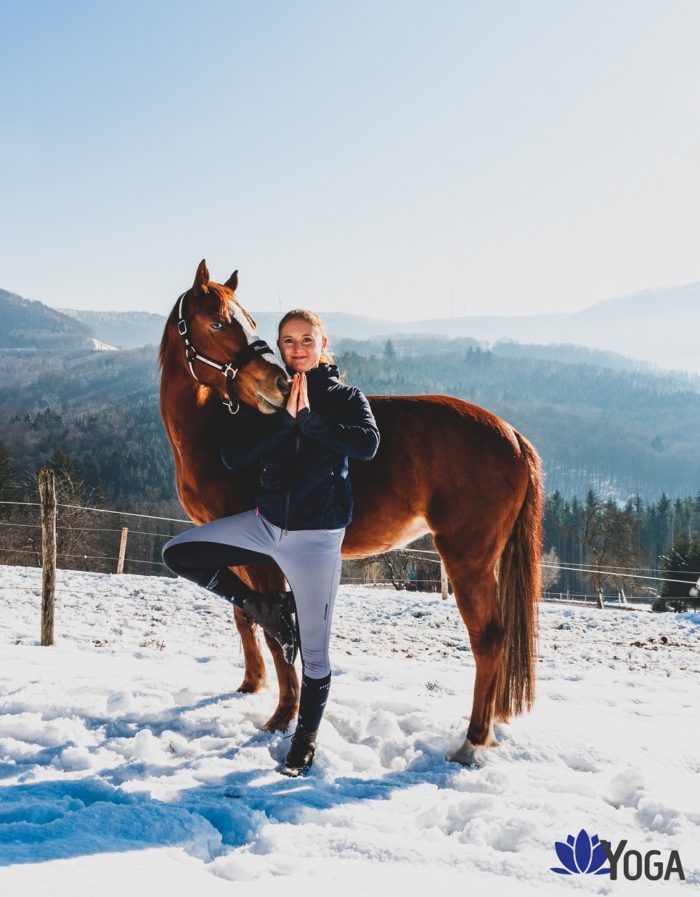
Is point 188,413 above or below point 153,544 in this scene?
above

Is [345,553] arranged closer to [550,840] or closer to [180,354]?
[180,354]

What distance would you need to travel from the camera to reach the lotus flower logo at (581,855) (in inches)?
87.0

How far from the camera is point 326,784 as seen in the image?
9.57 feet

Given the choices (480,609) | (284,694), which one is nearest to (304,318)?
(480,609)

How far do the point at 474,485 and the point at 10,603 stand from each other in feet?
29.3

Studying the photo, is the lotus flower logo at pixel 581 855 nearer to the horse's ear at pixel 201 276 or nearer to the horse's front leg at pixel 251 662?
the horse's front leg at pixel 251 662

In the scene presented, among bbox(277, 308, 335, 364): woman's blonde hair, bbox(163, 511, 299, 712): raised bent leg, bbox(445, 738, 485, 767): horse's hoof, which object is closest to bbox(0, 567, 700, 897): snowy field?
bbox(445, 738, 485, 767): horse's hoof

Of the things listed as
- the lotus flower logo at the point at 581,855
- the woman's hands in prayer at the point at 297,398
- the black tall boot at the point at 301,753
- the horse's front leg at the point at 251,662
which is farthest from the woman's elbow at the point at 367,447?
the horse's front leg at the point at 251,662

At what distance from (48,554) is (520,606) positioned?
232 inches

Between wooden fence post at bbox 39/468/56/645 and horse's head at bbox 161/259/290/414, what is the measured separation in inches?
172

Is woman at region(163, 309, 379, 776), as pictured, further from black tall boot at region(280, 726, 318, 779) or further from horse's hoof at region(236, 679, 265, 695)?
horse's hoof at region(236, 679, 265, 695)

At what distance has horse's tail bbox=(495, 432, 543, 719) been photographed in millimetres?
3740

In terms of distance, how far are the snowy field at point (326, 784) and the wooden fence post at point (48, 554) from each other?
3.20 ft

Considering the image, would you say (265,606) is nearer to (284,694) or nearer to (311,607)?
(311,607)
